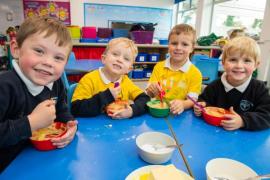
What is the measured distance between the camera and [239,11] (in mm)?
5273

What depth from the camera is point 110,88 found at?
102cm

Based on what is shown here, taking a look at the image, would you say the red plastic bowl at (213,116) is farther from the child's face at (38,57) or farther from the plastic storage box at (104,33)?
the plastic storage box at (104,33)

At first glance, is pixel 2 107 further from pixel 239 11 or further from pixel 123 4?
pixel 123 4

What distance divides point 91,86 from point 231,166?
787mm

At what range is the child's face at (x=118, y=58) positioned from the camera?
3.68 ft

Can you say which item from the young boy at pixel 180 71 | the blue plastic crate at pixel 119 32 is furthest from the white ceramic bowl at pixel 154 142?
the blue plastic crate at pixel 119 32

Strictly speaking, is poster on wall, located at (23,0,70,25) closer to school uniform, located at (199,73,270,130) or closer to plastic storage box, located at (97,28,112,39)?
plastic storage box, located at (97,28,112,39)

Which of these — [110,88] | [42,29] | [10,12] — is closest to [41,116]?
[42,29]

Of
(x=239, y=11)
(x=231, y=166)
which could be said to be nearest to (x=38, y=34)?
(x=231, y=166)

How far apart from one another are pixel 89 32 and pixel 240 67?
2.91 meters

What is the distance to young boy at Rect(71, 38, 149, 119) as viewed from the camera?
3.15 ft

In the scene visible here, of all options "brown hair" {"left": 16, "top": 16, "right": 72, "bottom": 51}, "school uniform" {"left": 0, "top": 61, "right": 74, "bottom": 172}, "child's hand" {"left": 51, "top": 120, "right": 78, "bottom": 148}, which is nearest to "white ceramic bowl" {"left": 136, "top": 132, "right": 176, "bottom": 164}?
"child's hand" {"left": 51, "top": 120, "right": 78, "bottom": 148}

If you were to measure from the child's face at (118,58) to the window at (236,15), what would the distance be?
4.32 meters

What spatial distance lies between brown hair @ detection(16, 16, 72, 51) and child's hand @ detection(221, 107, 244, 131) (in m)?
0.74
